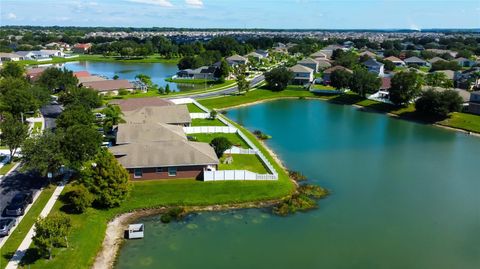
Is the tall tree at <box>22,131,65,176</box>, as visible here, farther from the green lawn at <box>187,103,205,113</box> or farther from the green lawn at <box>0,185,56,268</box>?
the green lawn at <box>187,103,205,113</box>

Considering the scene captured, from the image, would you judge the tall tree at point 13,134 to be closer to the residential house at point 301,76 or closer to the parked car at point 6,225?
the parked car at point 6,225

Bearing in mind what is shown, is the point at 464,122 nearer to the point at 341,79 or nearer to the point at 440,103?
the point at 440,103

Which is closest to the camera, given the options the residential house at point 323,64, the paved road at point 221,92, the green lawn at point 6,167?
the green lawn at point 6,167

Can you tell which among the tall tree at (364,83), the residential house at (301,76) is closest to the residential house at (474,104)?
the tall tree at (364,83)

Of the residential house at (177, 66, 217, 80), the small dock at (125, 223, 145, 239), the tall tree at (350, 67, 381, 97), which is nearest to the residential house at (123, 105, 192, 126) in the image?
the small dock at (125, 223, 145, 239)

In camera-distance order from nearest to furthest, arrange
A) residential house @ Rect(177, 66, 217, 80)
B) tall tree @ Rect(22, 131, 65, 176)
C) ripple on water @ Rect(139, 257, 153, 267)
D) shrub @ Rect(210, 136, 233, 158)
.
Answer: ripple on water @ Rect(139, 257, 153, 267), tall tree @ Rect(22, 131, 65, 176), shrub @ Rect(210, 136, 233, 158), residential house @ Rect(177, 66, 217, 80)

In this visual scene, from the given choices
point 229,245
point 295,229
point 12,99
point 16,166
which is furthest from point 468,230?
point 12,99
